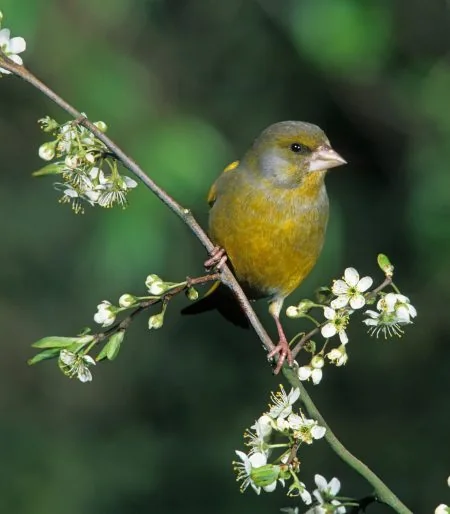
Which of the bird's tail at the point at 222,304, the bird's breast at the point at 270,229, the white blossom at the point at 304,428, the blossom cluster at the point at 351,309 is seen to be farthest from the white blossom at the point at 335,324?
the bird's tail at the point at 222,304

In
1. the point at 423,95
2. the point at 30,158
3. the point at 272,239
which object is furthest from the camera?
the point at 30,158

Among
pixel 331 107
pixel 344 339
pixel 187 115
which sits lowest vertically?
pixel 344 339

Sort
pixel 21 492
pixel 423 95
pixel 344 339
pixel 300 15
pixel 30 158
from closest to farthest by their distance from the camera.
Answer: pixel 344 339 → pixel 300 15 → pixel 423 95 → pixel 21 492 → pixel 30 158

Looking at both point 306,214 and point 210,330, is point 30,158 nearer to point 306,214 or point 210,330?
point 210,330

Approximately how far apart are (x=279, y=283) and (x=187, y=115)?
3.40 feet

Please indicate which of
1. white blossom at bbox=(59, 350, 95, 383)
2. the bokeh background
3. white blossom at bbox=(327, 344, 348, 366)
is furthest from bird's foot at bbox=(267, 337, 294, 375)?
the bokeh background

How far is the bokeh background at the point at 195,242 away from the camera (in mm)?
4586

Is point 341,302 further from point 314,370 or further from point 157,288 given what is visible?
point 157,288

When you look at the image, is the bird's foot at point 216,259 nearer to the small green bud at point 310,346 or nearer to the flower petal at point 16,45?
the small green bud at point 310,346

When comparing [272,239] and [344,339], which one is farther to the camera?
[272,239]

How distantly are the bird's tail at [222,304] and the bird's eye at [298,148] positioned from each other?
532 mm

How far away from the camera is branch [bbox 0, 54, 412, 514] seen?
245 cm

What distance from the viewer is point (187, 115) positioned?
4711mm

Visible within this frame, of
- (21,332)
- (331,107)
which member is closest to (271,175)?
(331,107)
